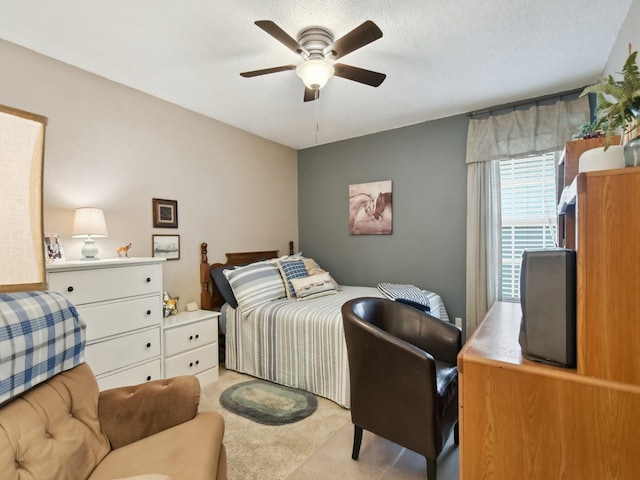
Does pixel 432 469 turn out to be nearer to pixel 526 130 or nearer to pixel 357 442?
pixel 357 442

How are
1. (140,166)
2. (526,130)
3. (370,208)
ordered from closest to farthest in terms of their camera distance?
(140,166), (526,130), (370,208)

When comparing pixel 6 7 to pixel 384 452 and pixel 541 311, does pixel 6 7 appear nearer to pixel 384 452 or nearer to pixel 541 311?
pixel 541 311

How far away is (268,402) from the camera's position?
2.51 meters

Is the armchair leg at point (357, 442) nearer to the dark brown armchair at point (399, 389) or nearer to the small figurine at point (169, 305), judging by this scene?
the dark brown armchair at point (399, 389)

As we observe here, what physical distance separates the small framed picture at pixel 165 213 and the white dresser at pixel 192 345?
864 mm

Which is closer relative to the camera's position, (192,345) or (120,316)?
→ (120,316)

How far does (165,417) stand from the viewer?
1.34 m

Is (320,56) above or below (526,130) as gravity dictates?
above

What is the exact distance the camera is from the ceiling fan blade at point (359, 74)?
6.73ft

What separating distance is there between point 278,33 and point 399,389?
1.98 meters

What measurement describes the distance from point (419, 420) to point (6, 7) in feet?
10.4

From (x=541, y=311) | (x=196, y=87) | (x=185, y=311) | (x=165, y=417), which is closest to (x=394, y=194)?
(x=196, y=87)

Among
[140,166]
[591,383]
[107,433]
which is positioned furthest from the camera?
[140,166]

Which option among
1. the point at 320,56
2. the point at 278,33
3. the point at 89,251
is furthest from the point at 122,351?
the point at 320,56
